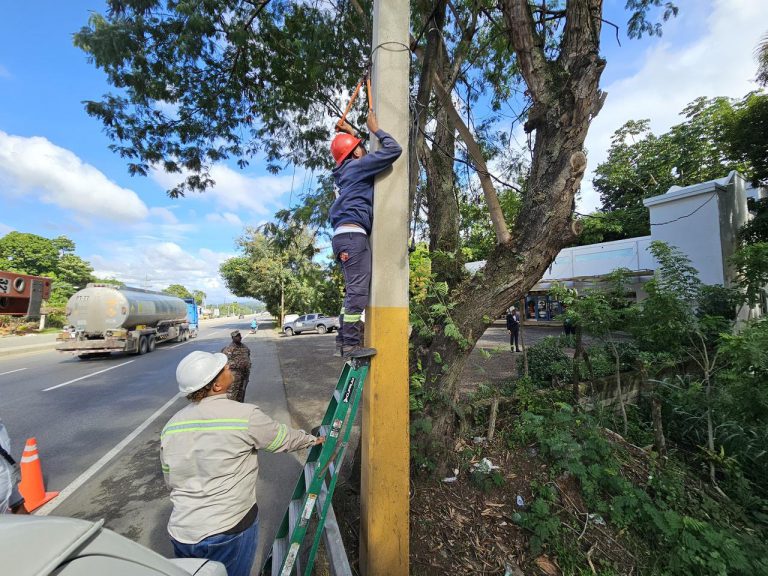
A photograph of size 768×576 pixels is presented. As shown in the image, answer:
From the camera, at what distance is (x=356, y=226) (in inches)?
93.2

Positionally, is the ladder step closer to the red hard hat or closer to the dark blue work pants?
the dark blue work pants

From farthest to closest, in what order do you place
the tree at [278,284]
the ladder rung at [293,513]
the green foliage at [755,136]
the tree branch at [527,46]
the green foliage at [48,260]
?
the green foliage at [48,260] < the tree at [278,284] < the green foliage at [755,136] < the tree branch at [527,46] < the ladder rung at [293,513]

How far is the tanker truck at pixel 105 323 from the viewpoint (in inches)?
531

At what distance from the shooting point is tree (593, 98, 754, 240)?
19359 millimetres

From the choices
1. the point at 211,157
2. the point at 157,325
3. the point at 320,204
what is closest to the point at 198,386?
the point at 320,204

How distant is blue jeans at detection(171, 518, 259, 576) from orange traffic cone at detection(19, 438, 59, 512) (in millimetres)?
3128

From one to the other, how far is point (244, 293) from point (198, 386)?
1552 inches

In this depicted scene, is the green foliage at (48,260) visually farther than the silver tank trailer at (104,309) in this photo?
Yes

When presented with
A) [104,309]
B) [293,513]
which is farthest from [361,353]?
[104,309]

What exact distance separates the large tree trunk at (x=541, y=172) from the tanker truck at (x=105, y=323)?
49.7ft

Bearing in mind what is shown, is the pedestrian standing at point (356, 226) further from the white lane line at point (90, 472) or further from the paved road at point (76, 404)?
the paved road at point (76, 404)

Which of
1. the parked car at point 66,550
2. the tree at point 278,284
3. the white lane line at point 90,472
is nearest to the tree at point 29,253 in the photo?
the tree at point 278,284

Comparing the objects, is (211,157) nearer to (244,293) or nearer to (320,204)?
(320,204)

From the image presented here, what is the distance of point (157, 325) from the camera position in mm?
18062
